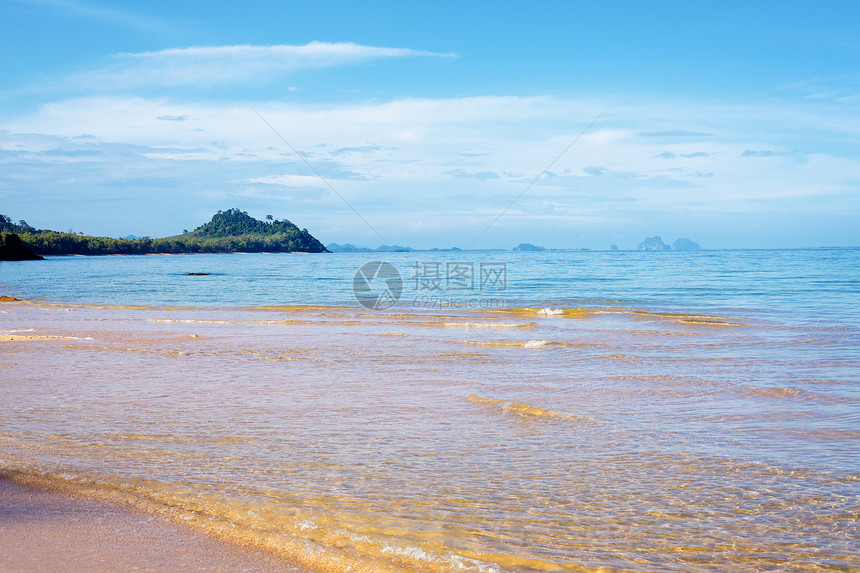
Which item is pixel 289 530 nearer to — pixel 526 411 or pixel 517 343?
pixel 526 411

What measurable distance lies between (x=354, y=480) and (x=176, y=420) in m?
2.97

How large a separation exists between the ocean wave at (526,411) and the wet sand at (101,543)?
4263mm

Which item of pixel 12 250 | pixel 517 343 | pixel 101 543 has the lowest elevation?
pixel 517 343

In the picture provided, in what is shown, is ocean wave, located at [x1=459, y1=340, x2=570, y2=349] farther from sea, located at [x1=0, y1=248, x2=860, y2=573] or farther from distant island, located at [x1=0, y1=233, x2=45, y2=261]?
distant island, located at [x1=0, y1=233, x2=45, y2=261]

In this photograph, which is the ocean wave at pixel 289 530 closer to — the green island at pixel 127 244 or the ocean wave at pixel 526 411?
the ocean wave at pixel 526 411

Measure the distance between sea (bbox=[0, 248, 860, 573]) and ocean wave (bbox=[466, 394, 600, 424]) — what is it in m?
0.05

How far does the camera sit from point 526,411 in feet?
25.2

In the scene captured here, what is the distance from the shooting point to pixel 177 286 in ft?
137

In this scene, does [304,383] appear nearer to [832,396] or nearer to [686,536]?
[686,536]

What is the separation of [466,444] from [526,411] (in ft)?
5.32

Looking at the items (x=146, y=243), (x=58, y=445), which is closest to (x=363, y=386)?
(x=58, y=445)

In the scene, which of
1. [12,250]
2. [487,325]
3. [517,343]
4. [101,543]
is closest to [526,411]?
[101,543]

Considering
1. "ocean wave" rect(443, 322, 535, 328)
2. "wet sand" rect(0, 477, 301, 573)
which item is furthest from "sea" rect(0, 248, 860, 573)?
"ocean wave" rect(443, 322, 535, 328)

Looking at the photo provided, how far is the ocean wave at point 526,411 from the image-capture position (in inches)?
288
